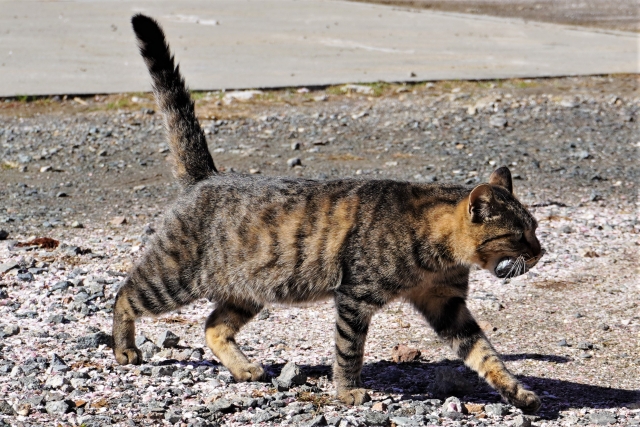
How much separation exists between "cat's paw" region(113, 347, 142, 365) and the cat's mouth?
2.05 m

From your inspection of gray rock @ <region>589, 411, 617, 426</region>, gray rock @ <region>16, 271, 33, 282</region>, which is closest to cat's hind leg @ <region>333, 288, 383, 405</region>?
gray rock @ <region>589, 411, 617, 426</region>

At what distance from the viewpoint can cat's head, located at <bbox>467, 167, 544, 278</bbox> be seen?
4.84 m

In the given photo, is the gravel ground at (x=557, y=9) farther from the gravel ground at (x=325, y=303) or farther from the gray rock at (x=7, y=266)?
the gray rock at (x=7, y=266)

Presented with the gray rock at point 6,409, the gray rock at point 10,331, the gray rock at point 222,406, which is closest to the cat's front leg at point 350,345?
the gray rock at point 222,406

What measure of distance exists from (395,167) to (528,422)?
5.06 m

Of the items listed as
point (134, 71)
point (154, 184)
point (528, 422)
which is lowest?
point (528, 422)

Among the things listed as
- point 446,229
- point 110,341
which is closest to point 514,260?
point 446,229

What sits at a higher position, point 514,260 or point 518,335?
point 514,260

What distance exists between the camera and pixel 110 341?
5414 millimetres

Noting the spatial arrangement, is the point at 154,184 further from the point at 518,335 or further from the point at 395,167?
the point at 518,335

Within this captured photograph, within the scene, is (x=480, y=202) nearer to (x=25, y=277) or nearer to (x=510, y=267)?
(x=510, y=267)

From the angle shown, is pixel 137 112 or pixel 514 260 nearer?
pixel 514 260

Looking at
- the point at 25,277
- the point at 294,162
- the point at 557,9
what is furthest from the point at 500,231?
the point at 557,9

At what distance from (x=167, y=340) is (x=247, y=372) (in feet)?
2.07
